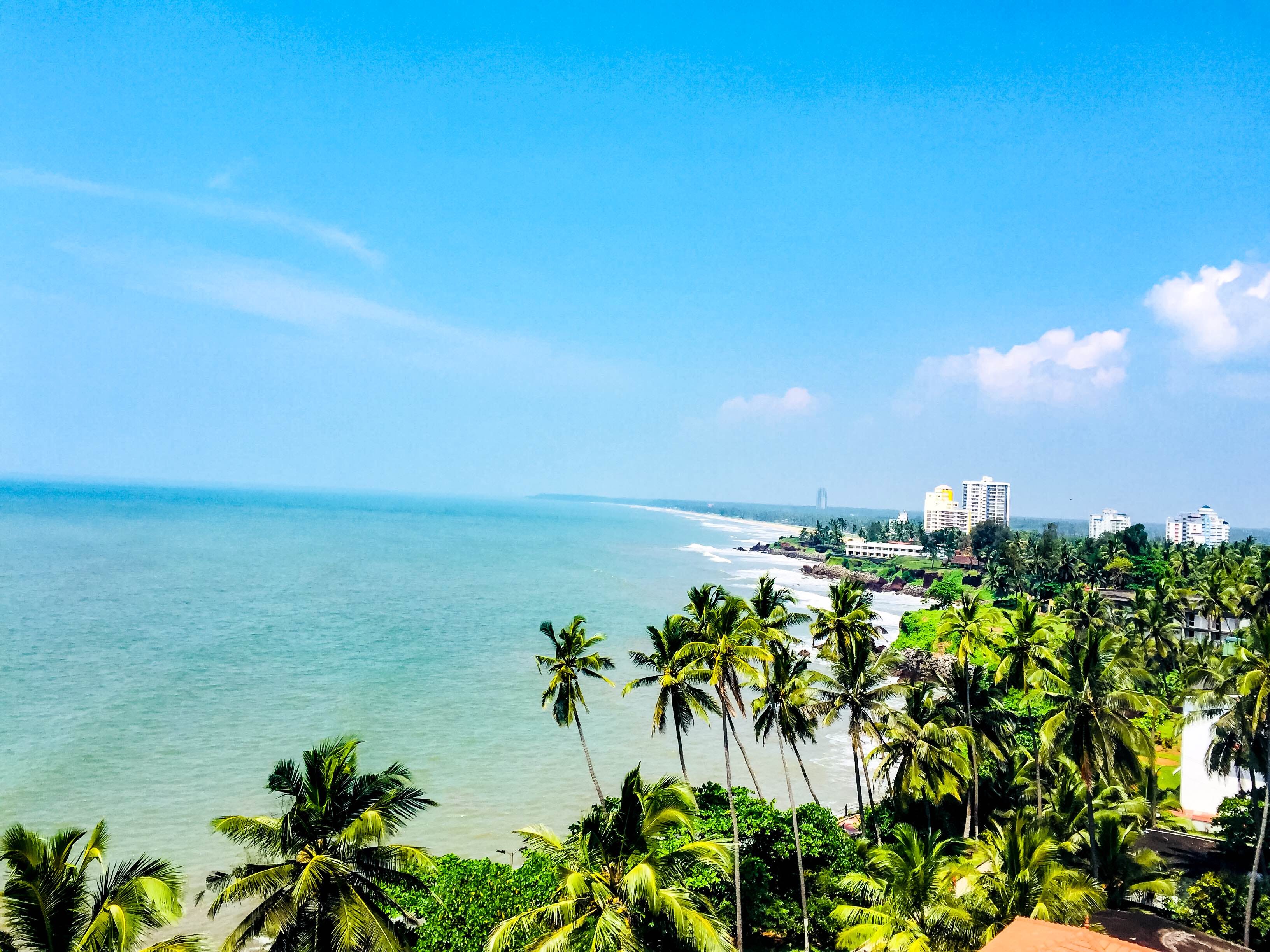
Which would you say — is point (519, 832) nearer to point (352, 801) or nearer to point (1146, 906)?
point (352, 801)

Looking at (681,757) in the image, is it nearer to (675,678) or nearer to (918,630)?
(675,678)

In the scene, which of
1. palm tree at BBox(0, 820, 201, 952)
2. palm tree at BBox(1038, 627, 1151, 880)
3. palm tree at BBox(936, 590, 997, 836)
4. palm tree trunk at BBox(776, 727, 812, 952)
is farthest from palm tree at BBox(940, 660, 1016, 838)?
palm tree at BBox(0, 820, 201, 952)

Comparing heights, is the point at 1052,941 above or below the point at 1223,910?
above

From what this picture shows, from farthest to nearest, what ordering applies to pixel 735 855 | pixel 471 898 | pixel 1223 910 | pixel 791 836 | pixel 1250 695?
1. pixel 791 836
2. pixel 1250 695
3. pixel 1223 910
4. pixel 735 855
5. pixel 471 898

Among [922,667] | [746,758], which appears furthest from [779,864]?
[922,667]

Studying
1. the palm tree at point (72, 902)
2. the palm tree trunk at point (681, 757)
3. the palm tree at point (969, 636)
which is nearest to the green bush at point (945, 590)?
the palm tree trunk at point (681, 757)

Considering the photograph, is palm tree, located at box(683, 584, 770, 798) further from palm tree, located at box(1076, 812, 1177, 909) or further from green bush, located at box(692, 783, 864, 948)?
palm tree, located at box(1076, 812, 1177, 909)

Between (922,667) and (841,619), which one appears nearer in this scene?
(841,619)

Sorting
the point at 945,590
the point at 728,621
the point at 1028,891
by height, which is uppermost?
the point at 728,621
